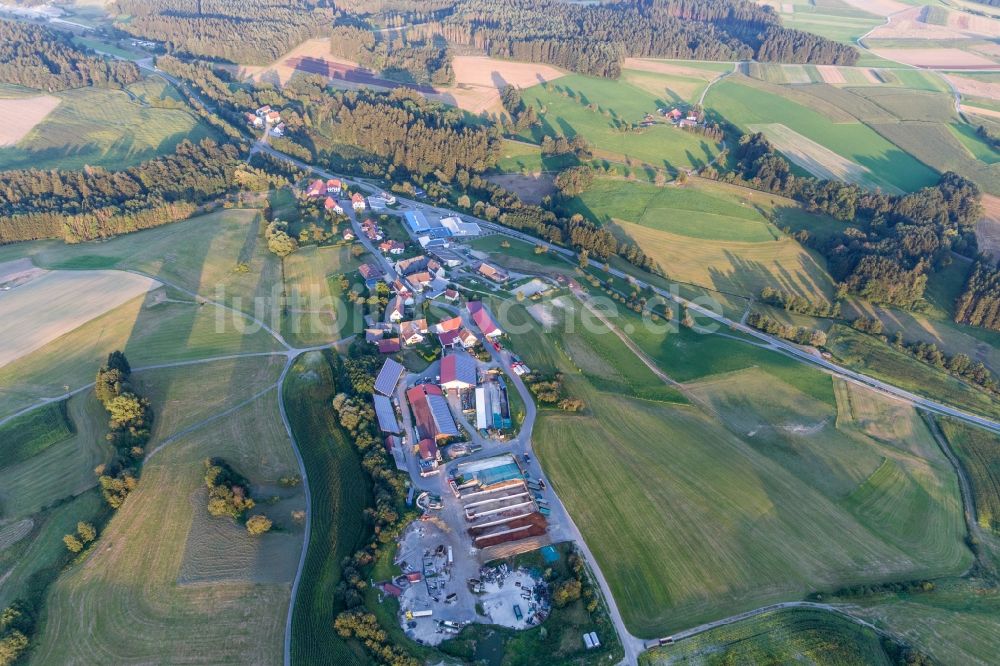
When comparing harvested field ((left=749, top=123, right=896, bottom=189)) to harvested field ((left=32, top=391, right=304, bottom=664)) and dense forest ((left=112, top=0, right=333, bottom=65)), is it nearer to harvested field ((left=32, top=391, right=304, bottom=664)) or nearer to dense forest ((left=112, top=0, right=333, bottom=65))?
harvested field ((left=32, top=391, right=304, bottom=664))

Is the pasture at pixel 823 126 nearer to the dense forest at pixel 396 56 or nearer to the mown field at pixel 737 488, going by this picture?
the dense forest at pixel 396 56

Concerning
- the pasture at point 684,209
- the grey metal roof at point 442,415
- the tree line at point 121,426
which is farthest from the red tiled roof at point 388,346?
the pasture at point 684,209

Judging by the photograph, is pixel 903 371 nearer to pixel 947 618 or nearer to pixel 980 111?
pixel 947 618

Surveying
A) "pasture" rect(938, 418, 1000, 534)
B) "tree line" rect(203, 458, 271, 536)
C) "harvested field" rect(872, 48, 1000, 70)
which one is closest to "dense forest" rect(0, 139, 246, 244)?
"tree line" rect(203, 458, 271, 536)

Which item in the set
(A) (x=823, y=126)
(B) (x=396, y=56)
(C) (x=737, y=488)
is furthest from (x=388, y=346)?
(B) (x=396, y=56)

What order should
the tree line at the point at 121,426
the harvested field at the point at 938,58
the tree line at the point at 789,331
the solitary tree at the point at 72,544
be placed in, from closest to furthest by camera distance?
the solitary tree at the point at 72,544
the tree line at the point at 121,426
the tree line at the point at 789,331
the harvested field at the point at 938,58
